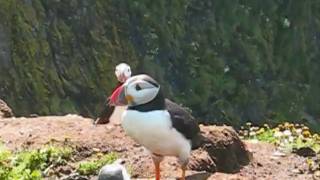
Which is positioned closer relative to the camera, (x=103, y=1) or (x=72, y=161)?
(x=72, y=161)

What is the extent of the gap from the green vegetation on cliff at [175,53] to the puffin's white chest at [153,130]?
392 inches

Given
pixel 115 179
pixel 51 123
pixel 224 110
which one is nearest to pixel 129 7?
pixel 224 110

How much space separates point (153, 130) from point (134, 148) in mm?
1718

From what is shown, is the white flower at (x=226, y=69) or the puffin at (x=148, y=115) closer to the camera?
the puffin at (x=148, y=115)

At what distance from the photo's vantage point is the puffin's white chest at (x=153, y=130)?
641cm

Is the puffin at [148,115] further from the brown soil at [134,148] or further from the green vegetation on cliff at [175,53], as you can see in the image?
the green vegetation on cliff at [175,53]

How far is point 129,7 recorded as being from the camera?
20047 mm

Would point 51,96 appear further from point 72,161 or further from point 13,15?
point 72,161

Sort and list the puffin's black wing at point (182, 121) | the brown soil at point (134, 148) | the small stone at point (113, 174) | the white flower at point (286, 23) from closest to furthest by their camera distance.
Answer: the small stone at point (113, 174)
the puffin's black wing at point (182, 121)
the brown soil at point (134, 148)
the white flower at point (286, 23)

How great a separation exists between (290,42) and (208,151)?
14.3 metres

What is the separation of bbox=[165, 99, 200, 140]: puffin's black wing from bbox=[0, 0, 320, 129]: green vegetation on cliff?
32.1 feet

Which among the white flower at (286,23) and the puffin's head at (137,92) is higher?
the white flower at (286,23)

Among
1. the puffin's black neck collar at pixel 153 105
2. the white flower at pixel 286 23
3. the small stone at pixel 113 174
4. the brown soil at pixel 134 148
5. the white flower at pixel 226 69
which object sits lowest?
the small stone at pixel 113 174

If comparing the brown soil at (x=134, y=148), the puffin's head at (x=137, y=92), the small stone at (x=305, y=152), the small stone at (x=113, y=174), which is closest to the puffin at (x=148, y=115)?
the puffin's head at (x=137, y=92)
